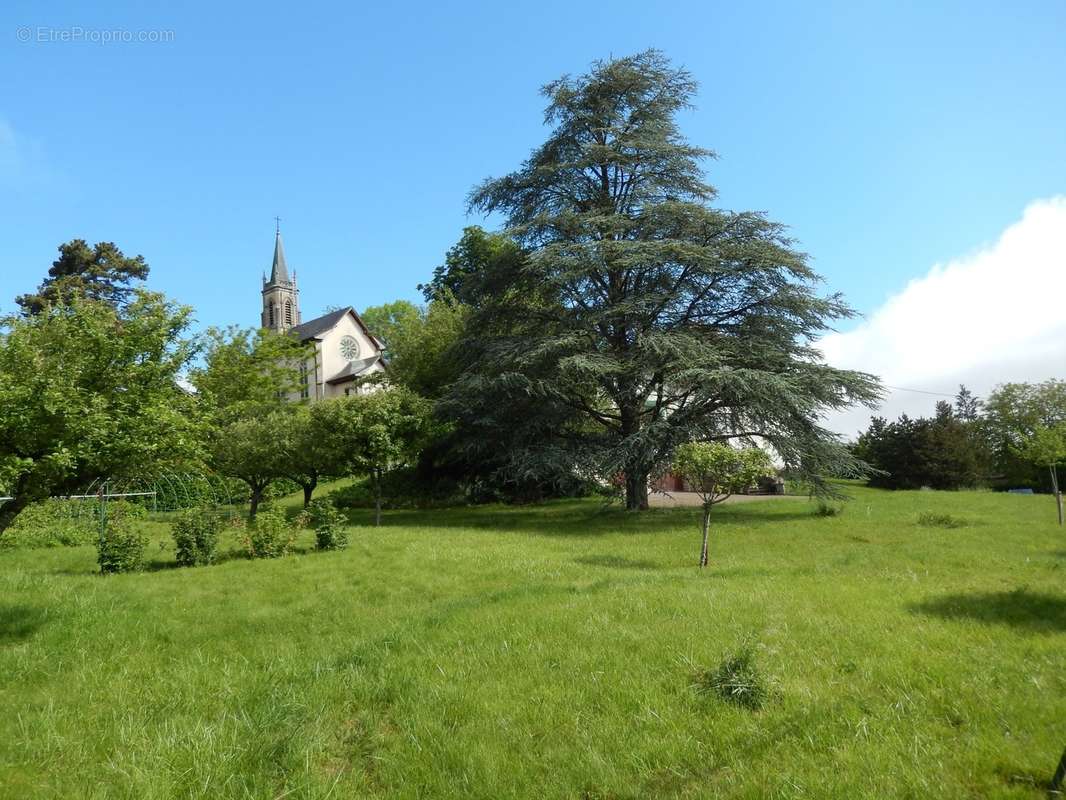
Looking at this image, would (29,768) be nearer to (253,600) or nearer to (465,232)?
(253,600)

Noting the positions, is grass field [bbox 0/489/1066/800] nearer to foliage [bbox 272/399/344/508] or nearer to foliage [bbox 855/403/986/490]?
foliage [bbox 272/399/344/508]

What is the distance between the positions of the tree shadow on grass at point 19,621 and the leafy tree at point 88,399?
4.04ft

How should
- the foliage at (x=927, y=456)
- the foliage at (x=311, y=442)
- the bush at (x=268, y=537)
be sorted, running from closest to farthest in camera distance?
the bush at (x=268, y=537) < the foliage at (x=311, y=442) < the foliage at (x=927, y=456)

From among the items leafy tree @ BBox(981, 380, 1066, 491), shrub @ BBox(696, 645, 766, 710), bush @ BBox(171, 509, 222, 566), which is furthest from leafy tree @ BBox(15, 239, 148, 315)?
leafy tree @ BBox(981, 380, 1066, 491)

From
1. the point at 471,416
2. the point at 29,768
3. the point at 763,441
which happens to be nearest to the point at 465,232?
the point at 471,416

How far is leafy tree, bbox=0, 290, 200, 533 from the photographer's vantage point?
6.58 metres

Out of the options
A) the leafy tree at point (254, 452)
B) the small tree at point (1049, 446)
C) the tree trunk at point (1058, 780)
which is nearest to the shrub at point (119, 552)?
the leafy tree at point (254, 452)

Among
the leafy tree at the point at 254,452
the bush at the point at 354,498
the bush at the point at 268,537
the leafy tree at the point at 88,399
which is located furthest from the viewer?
the bush at the point at 354,498

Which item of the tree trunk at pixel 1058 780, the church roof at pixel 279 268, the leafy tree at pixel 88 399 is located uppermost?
the church roof at pixel 279 268

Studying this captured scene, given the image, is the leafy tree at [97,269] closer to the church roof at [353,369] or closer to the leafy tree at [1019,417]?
the church roof at [353,369]

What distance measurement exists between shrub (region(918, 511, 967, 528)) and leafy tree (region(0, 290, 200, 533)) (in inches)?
622

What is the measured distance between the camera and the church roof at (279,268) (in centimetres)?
6562

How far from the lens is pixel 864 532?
48.9 ft

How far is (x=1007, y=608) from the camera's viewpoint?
6.72 metres
